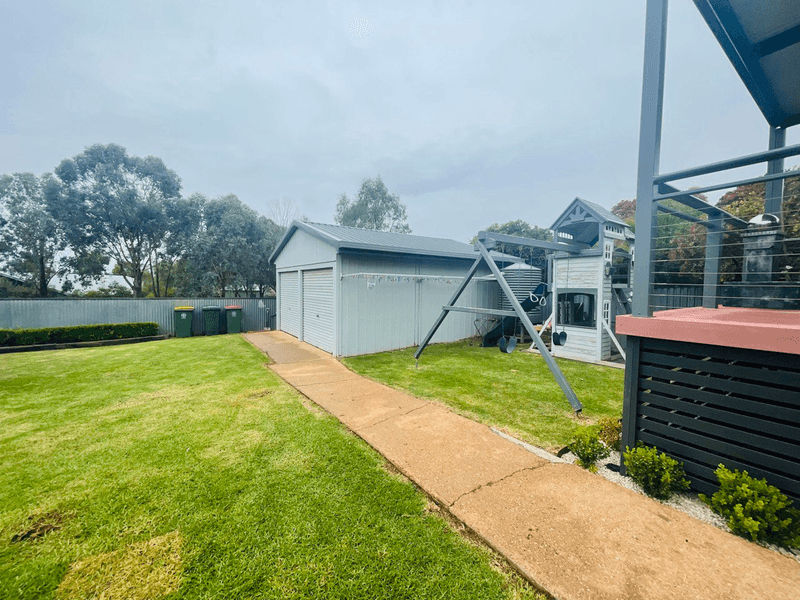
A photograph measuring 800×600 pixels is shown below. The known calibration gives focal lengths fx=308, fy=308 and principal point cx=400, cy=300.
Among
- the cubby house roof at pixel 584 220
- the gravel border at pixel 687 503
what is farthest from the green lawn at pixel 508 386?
the cubby house roof at pixel 584 220

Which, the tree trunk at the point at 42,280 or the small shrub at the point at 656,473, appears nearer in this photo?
the small shrub at the point at 656,473

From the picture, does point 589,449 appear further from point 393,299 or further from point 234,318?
point 234,318

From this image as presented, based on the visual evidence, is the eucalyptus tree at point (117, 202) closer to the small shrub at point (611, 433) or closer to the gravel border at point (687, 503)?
the small shrub at point (611, 433)

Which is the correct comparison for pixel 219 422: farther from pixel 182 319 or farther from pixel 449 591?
pixel 182 319

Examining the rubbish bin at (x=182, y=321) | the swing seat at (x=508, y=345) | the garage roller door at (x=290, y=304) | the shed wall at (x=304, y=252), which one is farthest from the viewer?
the rubbish bin at (x=182, y=321)

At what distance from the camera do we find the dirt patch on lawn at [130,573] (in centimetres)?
180

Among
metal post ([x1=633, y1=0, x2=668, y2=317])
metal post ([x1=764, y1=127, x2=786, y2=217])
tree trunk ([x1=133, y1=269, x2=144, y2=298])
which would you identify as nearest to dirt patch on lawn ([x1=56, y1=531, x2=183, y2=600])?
metal post ([x1=633, y1=0, x2=668, y2=317])

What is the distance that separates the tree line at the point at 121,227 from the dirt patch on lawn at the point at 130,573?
18995mm

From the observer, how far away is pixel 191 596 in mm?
1759

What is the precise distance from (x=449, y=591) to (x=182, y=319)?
13940 millimetres

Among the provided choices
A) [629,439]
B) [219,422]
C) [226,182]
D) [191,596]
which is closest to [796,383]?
[629,439]

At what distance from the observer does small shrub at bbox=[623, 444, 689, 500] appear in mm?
2555

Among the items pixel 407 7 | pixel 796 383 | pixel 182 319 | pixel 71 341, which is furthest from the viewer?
pixel 182 319

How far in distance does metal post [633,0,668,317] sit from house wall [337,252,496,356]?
20.2 ft
